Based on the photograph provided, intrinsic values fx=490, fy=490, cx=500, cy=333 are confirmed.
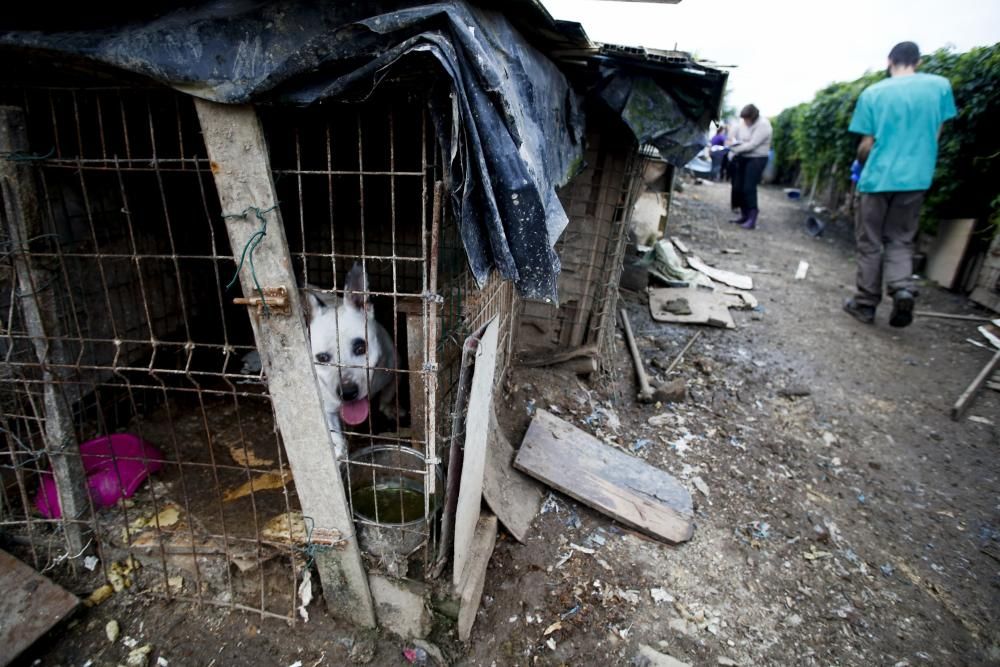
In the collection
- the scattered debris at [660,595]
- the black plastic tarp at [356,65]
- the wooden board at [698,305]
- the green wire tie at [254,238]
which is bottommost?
the scattered debris at [660,595]

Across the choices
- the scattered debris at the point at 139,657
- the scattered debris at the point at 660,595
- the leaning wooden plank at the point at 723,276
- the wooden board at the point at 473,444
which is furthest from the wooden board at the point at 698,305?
the scattered debris at the point at 139,657

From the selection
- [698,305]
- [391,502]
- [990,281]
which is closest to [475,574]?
[391,502]

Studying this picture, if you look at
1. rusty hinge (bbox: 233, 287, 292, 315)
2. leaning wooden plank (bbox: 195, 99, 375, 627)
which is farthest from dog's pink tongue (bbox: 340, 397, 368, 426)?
rusty hinge (bbox: 233, 287, 292, 315)

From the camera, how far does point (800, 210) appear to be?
1314cm

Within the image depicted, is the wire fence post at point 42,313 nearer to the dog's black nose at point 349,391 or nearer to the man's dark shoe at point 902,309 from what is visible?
the dog's black nose at point 349,391

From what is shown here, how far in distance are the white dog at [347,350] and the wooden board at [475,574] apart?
41.6 inches

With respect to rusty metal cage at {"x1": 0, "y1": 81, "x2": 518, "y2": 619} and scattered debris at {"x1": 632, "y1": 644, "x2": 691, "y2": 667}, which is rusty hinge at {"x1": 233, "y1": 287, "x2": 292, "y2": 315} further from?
scattered debris at {"x1": 632, "y1": 644, "x2": 691, "y2": 667}

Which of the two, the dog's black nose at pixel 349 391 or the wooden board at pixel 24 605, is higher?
the dog's black nose at pixel 349 391

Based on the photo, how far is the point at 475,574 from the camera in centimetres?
268

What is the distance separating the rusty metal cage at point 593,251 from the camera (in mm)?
4500

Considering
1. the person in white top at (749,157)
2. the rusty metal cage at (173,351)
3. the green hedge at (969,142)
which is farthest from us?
the person in white top at (749,157)

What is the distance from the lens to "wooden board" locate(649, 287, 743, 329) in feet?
21.0

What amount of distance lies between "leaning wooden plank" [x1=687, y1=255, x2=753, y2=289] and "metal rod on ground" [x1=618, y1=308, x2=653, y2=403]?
2.61m

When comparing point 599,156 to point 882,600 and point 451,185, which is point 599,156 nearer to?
point 451,185
